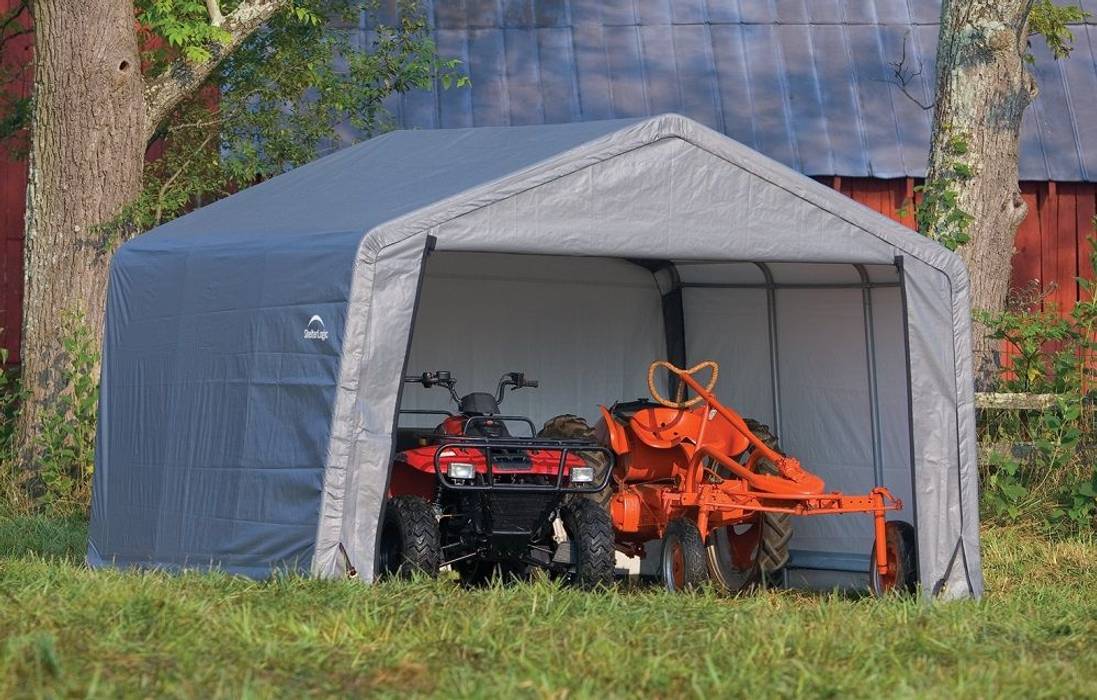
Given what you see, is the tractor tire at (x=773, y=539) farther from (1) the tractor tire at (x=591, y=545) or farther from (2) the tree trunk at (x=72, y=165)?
(2) the tree trunk at (x=72, y=165)

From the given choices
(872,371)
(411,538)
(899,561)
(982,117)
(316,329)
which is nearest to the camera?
(316,329)

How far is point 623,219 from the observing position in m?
8.42

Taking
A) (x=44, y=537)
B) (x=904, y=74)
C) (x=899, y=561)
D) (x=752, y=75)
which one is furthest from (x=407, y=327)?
(x=904, y=74)

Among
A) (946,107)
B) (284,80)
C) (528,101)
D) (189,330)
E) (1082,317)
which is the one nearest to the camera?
(189,330)

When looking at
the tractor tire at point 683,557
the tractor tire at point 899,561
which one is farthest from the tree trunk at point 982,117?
the tractor tire at point 683,557

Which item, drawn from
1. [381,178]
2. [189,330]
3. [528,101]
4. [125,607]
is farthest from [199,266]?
[528,101]

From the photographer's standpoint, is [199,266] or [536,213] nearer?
[536,213]

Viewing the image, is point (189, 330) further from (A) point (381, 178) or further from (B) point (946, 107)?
(B) point (946, 107)

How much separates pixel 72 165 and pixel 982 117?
22.2ft

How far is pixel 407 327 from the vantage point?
311 inches

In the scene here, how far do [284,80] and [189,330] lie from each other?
6.43 metres

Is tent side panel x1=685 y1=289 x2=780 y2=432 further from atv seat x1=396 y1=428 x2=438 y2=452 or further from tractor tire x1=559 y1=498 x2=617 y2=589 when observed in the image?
tractor tire x1=559 y1=498 x2=617 y2=589

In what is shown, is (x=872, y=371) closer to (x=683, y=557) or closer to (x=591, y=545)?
(x=683, y=557)

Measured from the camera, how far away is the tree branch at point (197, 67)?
45.0 feet
